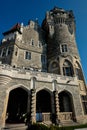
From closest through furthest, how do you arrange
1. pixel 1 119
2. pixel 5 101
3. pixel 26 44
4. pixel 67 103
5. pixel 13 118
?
pixel 1 119
pixel 5 101
pixel 13 118
pixel 67 103
pixel 26 44

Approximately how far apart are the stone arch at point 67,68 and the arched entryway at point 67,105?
4.38m

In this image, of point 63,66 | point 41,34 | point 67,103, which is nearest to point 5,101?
point 67,103

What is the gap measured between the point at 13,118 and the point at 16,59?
10854 millimetres

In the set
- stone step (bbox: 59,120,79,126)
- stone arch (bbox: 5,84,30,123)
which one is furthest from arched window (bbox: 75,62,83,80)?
stone arch (bbox: 5,84,30,123)

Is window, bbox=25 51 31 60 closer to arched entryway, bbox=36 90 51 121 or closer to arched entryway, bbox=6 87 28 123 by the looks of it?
A: arched entryway, bbox=6 87 28 123

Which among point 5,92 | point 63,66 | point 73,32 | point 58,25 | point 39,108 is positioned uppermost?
point 58,25

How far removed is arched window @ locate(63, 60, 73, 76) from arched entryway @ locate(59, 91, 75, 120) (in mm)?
4381

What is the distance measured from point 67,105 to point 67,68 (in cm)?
762

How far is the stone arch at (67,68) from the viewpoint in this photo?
22.3 m

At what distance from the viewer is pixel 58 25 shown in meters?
29.1

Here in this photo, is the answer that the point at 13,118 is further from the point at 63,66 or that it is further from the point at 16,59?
the point at 63,66

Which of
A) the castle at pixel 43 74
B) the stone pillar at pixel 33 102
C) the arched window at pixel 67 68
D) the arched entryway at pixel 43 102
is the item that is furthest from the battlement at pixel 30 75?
the arched entryway at pixel 43 102

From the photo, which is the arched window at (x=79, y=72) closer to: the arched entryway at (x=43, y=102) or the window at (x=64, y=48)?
the window at (x=64, y=48)

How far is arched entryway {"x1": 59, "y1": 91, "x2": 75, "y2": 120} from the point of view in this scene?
16544 mm
